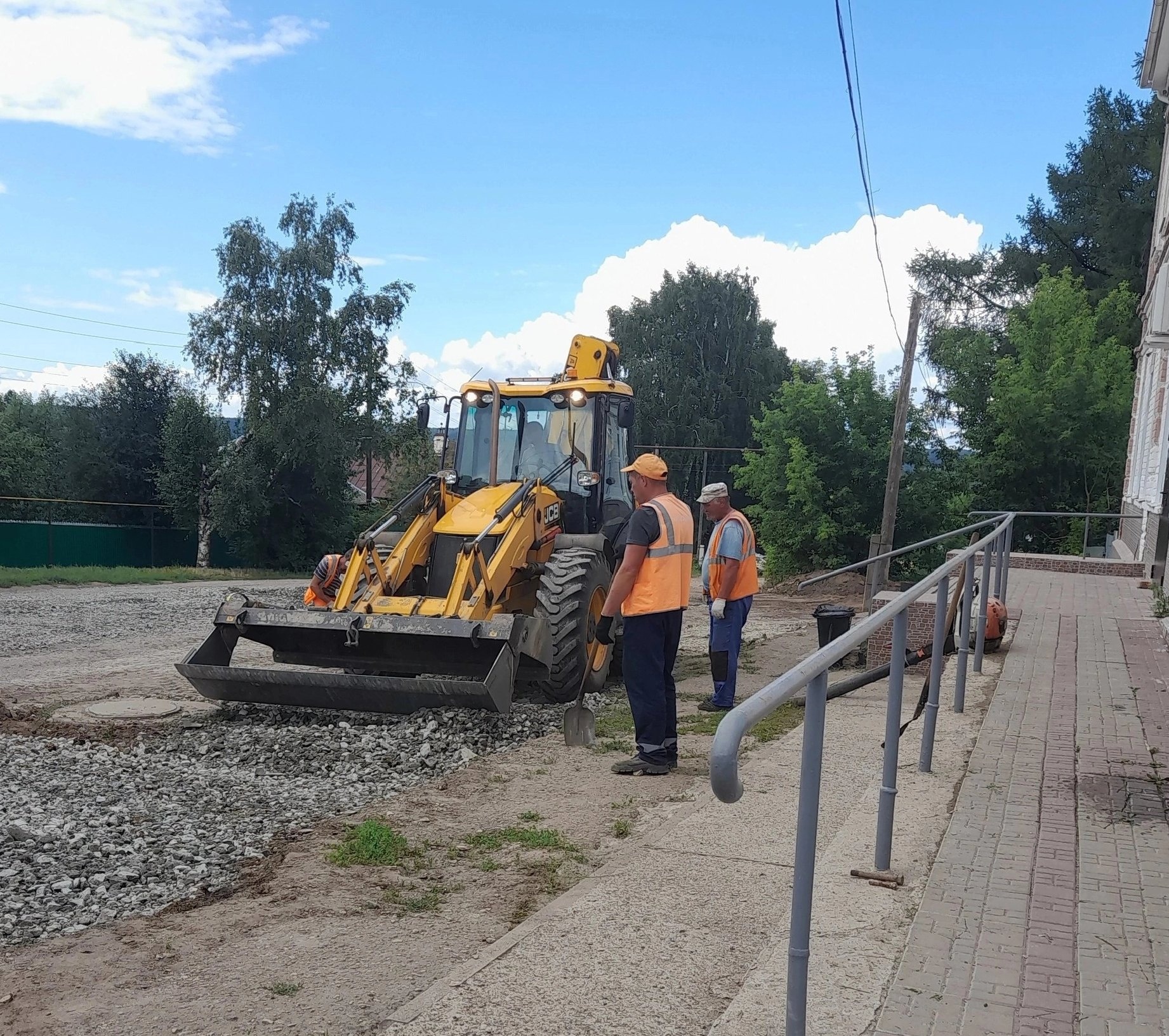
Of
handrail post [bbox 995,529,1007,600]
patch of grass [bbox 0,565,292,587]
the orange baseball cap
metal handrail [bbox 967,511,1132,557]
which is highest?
metal handrail [bbox 967,511,1132,557]

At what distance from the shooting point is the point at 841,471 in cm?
2298

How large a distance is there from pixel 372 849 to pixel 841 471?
18978 mm

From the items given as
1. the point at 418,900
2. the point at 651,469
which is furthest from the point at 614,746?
the point at 418,900

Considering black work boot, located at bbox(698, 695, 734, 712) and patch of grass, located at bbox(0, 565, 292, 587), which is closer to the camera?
black work boot, located at bbox(698, 695, 734, 712)

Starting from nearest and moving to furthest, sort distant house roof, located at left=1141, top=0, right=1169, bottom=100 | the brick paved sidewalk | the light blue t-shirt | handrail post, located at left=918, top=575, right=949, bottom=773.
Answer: the brick paved sidewalk → handrail post, located at left=918, top=575, right=949, bottom=773 → the light blue t-shirt → distant house roof, located at left=1141, top=0, right=1169, bottom=100

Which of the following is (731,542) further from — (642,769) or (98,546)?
(98,546)

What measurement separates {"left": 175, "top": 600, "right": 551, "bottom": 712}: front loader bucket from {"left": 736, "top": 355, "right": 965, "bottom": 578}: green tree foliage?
15.1 m

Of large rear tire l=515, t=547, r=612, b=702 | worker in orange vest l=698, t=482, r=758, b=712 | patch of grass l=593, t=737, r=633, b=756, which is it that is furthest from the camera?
worker in orange vest l=698, t=482, r=758, b=712

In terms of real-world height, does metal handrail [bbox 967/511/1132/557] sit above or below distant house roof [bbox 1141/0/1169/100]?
below

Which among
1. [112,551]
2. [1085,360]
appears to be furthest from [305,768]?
[112,551]

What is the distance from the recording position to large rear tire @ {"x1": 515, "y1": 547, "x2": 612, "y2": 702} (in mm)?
8664

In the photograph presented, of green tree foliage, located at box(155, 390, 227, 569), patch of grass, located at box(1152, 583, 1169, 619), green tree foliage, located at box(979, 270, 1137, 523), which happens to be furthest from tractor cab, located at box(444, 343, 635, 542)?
green tree foliage, located at box(155, 390, 227, 569)

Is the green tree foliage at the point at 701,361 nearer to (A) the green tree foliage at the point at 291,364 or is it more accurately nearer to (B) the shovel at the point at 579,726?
(A) the green tree foliage at the point at 291,364

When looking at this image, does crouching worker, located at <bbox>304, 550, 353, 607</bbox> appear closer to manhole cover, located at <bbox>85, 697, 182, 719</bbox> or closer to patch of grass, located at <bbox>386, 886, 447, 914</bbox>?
manhole cover, located at <bbox>85, 697, 182, 719</bbox>
